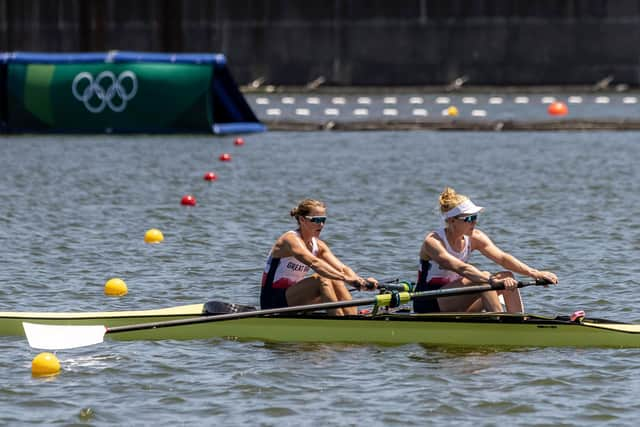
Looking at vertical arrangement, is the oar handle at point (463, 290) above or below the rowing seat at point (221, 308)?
above

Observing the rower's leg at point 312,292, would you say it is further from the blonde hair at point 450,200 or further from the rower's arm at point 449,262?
the blonde hair at point 450,200

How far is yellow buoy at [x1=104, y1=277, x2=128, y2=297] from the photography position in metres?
16.3

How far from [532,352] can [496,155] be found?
798 inches

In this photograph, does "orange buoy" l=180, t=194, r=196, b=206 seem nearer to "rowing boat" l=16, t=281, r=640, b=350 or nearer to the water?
the water

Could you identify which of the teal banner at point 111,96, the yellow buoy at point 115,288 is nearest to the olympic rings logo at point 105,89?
the teal banner at point 111,96

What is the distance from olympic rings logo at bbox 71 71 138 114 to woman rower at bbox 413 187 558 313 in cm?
2461

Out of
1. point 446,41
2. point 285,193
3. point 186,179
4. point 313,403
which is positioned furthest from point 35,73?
point 313,403

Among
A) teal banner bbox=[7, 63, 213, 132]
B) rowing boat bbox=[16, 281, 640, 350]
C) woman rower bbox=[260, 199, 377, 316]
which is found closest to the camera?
rowing boat bbox=[16, 281, 640, 350]

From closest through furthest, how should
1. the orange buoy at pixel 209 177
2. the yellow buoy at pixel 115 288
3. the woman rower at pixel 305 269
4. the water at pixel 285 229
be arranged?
Answer: 1. the water at pixel 285 229
2. the woman rower at pixel 305 269
3. the yellow buoy at pixel 115 288
4. the orange buoy at pixel 209 177

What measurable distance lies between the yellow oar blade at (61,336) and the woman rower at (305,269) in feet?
5.45

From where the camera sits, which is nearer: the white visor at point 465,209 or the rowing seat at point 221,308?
the white visor at point 465,209

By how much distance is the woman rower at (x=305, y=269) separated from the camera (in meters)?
13.5

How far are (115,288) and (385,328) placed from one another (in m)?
4.12

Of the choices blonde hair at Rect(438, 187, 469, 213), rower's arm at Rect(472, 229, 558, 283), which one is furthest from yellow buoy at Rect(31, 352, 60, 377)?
rower's arm at Rect(472, 229, 558, 283)
